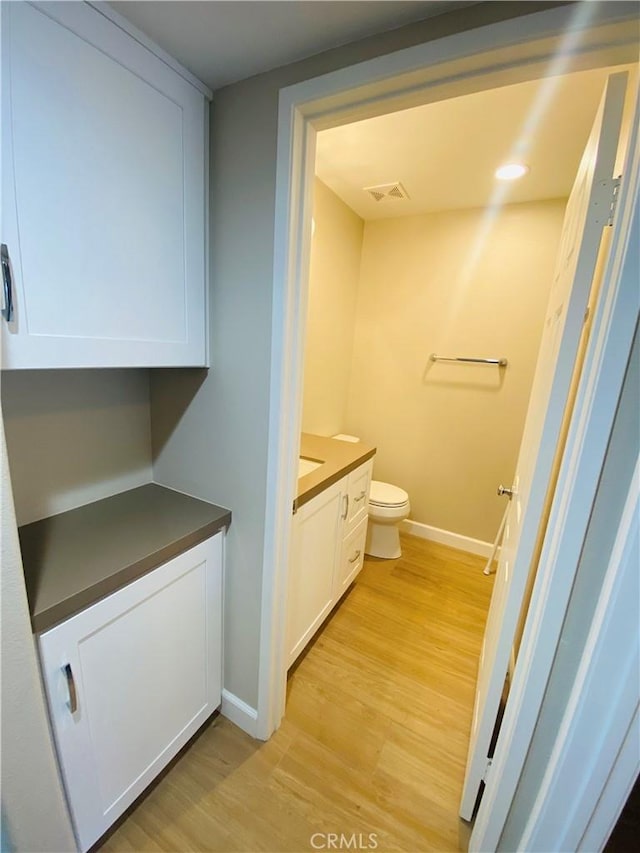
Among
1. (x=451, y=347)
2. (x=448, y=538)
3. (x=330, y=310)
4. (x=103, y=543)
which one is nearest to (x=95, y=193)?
(x=103, y=543)

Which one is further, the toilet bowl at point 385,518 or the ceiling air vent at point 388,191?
the toilet bowl at point 385,518

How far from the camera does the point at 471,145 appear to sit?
5.27 feet

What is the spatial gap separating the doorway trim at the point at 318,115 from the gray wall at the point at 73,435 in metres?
0.61

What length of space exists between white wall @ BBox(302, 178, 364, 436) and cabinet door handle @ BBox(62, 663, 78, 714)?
5.18ft

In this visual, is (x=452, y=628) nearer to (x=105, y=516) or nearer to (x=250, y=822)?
(x=250, y=822)

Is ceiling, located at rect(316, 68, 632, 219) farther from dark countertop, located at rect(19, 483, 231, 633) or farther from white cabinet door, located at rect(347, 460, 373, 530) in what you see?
dark countertop, located at rect(19, 483, 231, 633)

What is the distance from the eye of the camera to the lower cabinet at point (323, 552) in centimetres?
145

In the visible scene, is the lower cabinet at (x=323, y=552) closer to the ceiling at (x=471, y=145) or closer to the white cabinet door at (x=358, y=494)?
the white cabinet door at (x=358, y=494)

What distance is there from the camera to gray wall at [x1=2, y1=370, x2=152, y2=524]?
1030 mm

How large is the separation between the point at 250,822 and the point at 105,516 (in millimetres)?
1062

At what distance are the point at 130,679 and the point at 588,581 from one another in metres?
1.20

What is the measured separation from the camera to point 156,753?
1128 mm

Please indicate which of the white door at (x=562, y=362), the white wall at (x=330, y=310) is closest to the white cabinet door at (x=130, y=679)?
the white door at (x=562, y=362)

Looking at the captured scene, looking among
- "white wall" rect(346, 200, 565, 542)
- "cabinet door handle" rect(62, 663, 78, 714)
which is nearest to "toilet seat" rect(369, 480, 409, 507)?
"white wall" rect(346, 200, 565, 542)
